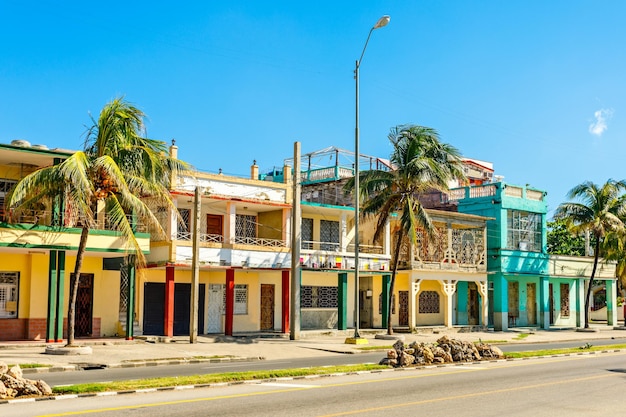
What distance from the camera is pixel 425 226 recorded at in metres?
33.7

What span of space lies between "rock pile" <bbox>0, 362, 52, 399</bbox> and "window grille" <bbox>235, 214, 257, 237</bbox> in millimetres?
22649

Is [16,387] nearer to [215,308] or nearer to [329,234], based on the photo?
[215,308]

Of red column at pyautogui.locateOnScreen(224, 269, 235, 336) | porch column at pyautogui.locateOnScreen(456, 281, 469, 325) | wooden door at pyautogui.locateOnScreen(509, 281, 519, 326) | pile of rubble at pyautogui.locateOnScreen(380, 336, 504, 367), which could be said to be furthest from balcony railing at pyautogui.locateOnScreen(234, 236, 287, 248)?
wooden door at pyautogui.locateOnScreen(509, 281, 519, 326)

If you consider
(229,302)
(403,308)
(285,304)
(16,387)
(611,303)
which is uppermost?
(229,302)

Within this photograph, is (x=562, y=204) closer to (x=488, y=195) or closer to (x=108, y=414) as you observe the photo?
(x=488, y=195)

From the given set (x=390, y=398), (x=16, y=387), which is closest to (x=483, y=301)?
(x=390, y=398)

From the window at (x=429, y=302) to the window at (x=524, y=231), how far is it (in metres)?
5.23

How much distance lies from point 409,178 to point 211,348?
1138cm

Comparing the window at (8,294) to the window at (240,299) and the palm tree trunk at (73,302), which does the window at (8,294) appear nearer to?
the palm tree trunk at (73,302)

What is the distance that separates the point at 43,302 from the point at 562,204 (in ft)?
102

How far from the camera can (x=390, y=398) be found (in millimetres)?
14039

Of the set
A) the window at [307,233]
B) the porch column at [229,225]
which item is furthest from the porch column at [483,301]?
the porch column at [229,225]

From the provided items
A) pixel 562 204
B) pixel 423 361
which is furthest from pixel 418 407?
pixel 562 204

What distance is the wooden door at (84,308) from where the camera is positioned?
1220 inches
